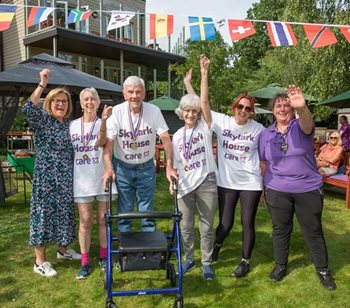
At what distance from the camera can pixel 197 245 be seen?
4.61 metres

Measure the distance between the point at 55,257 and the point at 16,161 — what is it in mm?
2940

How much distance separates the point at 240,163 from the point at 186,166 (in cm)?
55

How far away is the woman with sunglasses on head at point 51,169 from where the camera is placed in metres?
3.51

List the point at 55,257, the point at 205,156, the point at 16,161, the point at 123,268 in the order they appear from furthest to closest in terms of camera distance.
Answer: the point at 16,161 → the point at 55,257 → the point at 205,156 → the point at 123,268

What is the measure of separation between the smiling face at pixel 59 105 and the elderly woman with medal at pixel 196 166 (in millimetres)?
1112

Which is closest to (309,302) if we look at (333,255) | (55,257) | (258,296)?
(258,296)

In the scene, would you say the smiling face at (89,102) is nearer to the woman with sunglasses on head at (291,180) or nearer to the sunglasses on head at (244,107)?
the sunglasses on head at (244,107)

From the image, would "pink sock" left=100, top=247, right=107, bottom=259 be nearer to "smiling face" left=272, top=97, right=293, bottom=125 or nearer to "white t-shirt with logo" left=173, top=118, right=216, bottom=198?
"white t-shirt with logo" left=173, top=118, right=216, bottom=198

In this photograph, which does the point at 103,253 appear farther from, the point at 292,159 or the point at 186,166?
the point at 292,159

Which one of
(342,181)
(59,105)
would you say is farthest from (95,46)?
(59,105)

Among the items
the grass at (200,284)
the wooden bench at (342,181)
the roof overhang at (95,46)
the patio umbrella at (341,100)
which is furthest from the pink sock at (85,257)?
the roof overhang at (95,46)

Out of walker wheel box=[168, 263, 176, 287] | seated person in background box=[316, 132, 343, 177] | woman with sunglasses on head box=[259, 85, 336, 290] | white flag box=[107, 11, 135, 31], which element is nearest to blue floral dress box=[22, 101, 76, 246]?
walker wheel box=[168, 263, 176, 287]

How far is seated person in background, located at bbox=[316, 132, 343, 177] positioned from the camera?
7.29m

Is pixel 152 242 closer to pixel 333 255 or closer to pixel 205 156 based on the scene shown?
pixel 205 156
